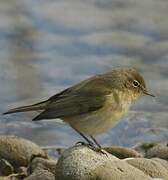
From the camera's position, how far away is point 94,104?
423 inches

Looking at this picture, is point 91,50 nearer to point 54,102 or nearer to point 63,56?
point 63,56

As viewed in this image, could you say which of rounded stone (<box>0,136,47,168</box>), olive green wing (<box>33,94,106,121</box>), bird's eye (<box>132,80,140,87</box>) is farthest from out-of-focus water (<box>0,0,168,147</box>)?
olive green wing (<box>33,94,106,121</box>)

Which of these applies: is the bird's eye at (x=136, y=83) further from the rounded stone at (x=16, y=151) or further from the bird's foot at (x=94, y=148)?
the rounded stone at (x=16, y=151)

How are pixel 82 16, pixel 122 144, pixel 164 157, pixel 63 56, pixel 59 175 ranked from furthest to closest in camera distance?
pixel 82 16 < pixel 63 56 < pixel 122 144 < pixel 164 157 < pixel 59 175

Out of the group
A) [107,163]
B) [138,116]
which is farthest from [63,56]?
[107,163]

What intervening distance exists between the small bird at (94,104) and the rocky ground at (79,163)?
28 cm

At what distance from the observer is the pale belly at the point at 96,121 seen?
1059 cm

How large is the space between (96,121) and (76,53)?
4296 millimetres

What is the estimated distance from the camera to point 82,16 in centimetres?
1638

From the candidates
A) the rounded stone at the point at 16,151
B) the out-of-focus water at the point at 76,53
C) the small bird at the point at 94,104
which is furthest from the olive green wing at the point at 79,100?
the out-of-focus water at the point at 76,53

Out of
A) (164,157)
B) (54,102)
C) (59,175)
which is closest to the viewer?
(59,175)

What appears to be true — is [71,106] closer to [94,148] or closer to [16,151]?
[94,148]

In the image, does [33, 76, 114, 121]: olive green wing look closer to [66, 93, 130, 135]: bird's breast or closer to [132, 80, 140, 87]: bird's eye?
[66, 93, 130, 135]: bird's breast

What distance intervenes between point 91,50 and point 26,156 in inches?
154
